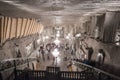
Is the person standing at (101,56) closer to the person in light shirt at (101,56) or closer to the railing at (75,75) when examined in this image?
the person in light shirt at (101,56)

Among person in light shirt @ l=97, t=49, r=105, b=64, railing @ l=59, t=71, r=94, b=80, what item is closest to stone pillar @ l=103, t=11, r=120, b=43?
person in light shirt @ l=97, t=49, r=105, b=64

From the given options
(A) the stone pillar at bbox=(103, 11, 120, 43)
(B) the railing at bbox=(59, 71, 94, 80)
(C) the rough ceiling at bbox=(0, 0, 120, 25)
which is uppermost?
(C) the rough ceiling at bbox=(0, 0, 120, 25)

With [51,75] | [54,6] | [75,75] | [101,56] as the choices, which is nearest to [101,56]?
[101,56]

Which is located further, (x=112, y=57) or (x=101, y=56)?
(x=101, y=56)

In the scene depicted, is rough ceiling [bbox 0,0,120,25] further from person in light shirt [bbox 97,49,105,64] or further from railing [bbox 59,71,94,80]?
person in light shirt [bbox 97,49,105,64]

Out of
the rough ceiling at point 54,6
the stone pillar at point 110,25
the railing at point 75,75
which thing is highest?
the rough ceiling at point 54,6

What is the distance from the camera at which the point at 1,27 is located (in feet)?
23.8

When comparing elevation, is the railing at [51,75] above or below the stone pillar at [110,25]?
below

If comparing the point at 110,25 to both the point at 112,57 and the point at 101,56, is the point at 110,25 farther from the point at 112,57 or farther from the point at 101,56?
the point at 101,56

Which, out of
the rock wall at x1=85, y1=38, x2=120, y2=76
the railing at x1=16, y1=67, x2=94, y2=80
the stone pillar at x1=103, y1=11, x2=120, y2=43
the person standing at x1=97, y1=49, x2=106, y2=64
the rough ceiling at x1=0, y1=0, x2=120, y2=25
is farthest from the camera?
the person standing at x1=97, y1=49, x2=106, y2=64

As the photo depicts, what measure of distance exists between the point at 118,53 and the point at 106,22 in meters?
2.31

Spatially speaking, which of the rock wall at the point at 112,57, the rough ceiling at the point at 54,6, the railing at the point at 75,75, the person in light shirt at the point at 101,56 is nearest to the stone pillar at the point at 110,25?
the rock wall at the point at 112,57

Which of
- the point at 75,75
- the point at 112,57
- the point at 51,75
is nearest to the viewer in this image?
the point at 51,75

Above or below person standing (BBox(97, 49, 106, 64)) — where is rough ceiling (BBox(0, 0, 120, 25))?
above
